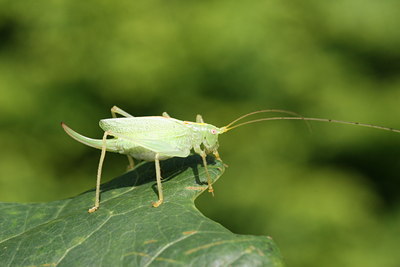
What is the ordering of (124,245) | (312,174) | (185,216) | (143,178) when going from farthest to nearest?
(312,174) < (143,178) < (185,216) < (124,245)

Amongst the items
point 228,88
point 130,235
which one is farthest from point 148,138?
point 228,88

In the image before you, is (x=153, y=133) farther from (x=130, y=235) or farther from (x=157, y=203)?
(x=130, y=235)

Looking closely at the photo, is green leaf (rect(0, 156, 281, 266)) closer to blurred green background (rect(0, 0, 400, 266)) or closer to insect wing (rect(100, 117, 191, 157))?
insect wing (rect(100, 117, 191, 157))

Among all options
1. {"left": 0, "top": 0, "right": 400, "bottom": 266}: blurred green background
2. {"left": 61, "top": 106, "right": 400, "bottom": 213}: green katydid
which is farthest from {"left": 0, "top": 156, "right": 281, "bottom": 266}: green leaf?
{"left": 0, "top": 0, "right": 400, "bottom": 266}: blurred green background

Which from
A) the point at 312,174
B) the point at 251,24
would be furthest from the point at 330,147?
the point at 251,24

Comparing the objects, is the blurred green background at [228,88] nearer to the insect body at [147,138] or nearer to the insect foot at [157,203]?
the insect body at [147,138]

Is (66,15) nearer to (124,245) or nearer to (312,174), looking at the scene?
(312,174)
